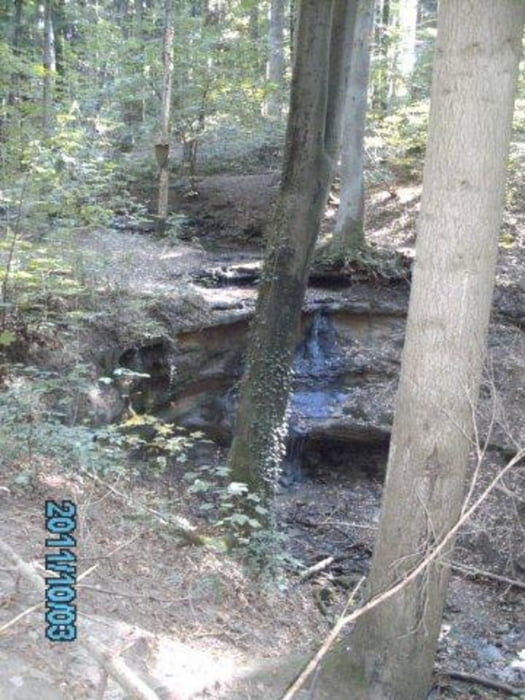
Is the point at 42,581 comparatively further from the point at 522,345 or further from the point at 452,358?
the point at 522,345

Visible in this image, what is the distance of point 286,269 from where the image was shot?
672 centimetres

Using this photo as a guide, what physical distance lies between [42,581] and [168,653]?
3.63 feet

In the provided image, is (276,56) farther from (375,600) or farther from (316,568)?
(375,600)

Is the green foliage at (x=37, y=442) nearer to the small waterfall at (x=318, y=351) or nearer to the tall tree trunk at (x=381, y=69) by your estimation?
the small waterfall at (x=318, y=351)

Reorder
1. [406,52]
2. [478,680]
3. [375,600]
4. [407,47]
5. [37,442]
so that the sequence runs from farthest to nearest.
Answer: [407,47] < [406,52] < [37,442] < [478,680] < [375,600]

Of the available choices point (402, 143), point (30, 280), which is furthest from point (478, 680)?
point (402, 143)

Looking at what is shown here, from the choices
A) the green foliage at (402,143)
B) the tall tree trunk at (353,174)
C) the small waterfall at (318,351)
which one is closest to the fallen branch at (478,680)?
the small waterfall at (318,351)

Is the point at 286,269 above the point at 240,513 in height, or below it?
above

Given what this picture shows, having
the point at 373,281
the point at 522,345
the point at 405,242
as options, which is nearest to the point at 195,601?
A: the point at 522,345

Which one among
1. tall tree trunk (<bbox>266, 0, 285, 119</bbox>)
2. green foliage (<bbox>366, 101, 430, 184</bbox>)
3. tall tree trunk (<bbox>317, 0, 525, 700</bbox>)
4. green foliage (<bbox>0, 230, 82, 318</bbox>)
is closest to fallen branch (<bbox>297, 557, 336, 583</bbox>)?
tall tree trunk (<bbox>317, 0, 525, 700</bbox>)

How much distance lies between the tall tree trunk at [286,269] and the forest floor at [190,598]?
95 centimetres

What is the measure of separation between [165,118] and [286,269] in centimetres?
783

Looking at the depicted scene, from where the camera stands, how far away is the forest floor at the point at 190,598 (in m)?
3.77

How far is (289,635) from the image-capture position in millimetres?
5469
